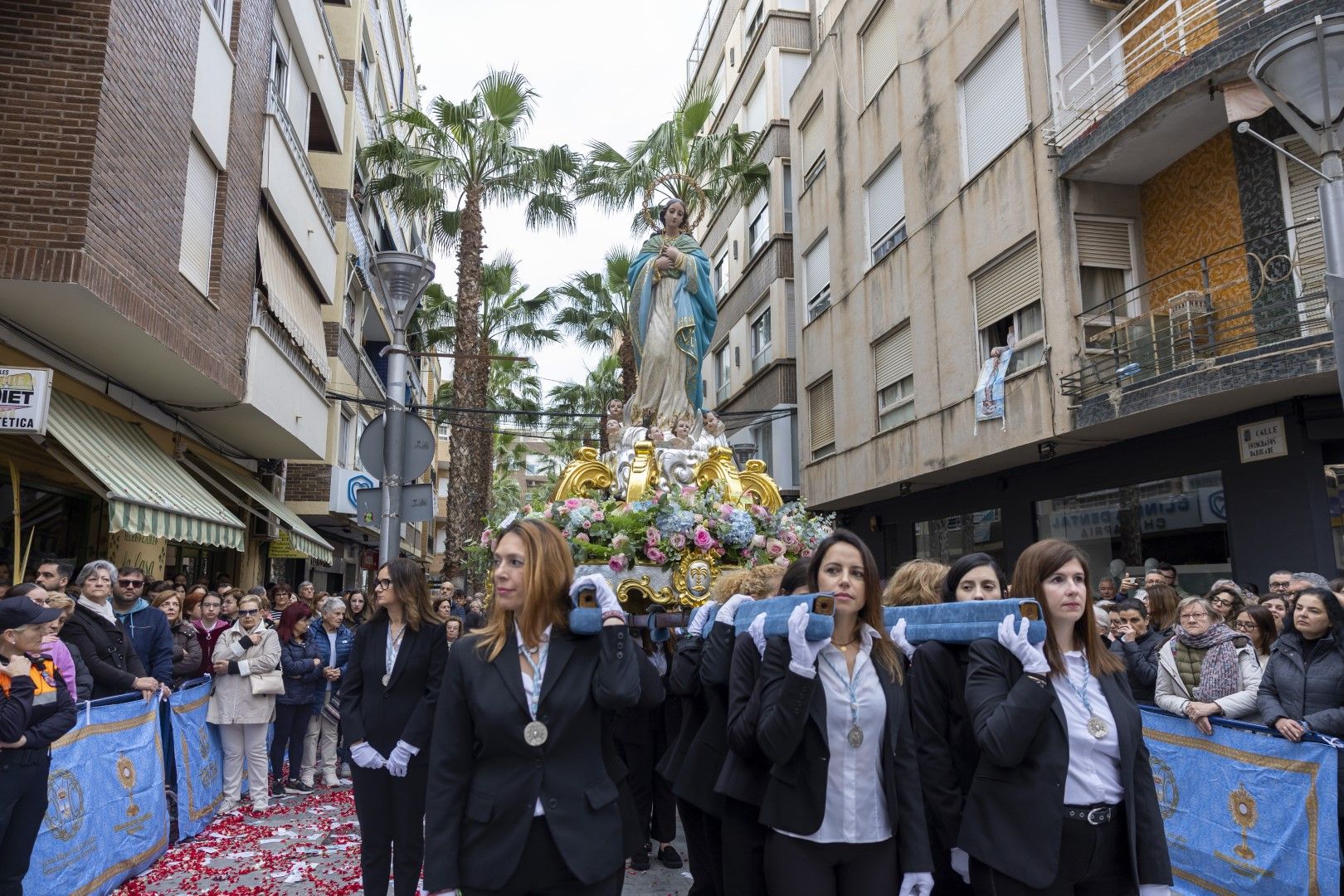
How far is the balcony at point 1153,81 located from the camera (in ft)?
34.8

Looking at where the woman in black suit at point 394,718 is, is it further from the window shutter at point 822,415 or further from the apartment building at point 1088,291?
the window shutter at point 822,415

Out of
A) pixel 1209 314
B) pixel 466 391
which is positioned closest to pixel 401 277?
pixel 1209 314

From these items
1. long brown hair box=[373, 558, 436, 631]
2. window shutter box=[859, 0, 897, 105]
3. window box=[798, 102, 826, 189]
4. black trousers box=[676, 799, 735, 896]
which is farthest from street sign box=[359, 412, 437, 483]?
window box=[798, 102, 826, 189]

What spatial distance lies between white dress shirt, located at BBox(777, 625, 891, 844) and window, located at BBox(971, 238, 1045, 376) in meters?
11.2

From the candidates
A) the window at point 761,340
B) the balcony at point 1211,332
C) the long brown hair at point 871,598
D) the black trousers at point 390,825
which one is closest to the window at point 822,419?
the window at point 761,340

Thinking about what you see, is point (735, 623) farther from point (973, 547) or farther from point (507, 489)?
point (507, 489)

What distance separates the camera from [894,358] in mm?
18922

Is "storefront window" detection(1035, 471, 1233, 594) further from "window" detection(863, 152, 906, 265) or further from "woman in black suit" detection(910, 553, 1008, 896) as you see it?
"woman in black suit" detection(910, 553, 1008, 896)

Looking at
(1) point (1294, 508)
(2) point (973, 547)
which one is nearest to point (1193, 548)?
(1) point (1294, 508)

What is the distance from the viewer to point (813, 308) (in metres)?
23.3

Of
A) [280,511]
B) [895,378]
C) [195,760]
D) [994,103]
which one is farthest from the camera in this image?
[895,378]

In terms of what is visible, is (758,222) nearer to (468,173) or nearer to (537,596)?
(468,173)

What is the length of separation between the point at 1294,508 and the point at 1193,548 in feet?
6.21

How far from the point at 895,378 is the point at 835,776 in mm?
15994
